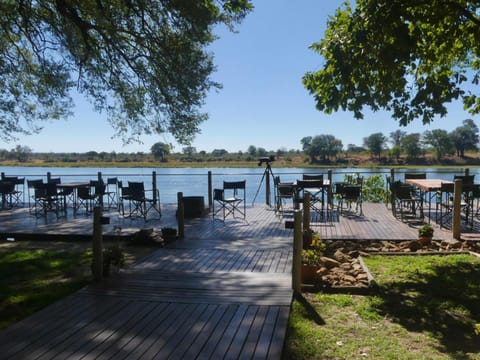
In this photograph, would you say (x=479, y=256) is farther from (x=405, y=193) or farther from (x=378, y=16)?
(x=378, y=16)

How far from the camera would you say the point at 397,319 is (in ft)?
10.8

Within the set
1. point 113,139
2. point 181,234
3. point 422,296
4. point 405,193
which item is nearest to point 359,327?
point 422,296

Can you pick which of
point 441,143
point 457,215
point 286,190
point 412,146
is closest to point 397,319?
point 457,215

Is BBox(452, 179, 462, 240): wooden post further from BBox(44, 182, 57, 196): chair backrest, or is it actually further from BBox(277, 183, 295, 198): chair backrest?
BBox(44, 182, 57, 196): chair backrest

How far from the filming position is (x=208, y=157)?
29484 mm

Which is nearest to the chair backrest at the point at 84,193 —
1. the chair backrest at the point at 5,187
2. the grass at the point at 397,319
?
the chair backrest at the point at 5,187

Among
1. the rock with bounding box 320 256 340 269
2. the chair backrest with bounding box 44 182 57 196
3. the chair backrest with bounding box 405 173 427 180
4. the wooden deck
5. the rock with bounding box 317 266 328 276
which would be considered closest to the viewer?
the wooden deck

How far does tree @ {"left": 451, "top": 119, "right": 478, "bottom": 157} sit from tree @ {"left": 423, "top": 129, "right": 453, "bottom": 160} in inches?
Answer: 20.3

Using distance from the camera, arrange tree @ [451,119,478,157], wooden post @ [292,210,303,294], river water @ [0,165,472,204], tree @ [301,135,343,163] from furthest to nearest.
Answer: tree @ [451,119,478,157], tree @ [301,135,343,163], river water @ [0,165,472,204], wooden post @ [292,210,303,294]

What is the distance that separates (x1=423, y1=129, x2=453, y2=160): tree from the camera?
3551 cm

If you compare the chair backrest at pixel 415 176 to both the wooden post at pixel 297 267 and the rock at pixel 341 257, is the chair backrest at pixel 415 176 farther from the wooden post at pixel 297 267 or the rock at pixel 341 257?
the wooden post at pixel 297 267

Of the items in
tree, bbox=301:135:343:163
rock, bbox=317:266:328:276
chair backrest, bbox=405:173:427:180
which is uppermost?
tree, bbox=301:135:343:163

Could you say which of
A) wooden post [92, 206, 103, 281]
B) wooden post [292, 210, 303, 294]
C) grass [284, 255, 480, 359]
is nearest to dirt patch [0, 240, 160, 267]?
wooden post [92, 206, 103, 281]

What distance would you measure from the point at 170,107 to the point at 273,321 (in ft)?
22.5
